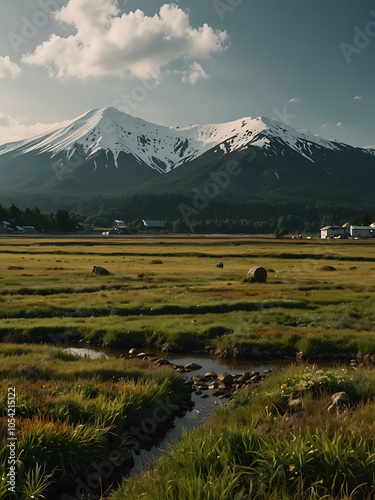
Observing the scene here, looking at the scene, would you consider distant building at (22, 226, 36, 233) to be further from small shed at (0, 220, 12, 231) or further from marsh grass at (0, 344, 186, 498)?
marsh grass at (0, 344, 186, 498)

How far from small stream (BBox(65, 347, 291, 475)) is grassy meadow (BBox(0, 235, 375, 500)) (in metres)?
0.59

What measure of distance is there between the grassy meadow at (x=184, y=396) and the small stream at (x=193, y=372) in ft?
1.92

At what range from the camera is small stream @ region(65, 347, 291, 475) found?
14.7 meters

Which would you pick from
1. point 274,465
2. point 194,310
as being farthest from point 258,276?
point 274,465

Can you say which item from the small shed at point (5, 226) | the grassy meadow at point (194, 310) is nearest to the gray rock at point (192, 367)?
the grassy meadow at point (194, 310)

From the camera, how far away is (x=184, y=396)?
19547mm

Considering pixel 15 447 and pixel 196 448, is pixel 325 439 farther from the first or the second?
pixel 15 447

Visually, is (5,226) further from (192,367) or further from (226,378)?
(226,378)

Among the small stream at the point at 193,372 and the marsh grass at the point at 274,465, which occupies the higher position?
the marsh grass at the point at 274,465

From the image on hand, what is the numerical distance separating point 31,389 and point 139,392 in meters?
3.94

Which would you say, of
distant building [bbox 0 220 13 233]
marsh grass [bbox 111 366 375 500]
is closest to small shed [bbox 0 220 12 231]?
distant building [bbox 0 220 13 233]

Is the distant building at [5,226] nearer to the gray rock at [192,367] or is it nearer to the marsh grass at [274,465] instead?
the gray rock at [192,367]

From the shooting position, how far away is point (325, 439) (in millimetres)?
10039

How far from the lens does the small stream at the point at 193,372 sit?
14695 millimetres
